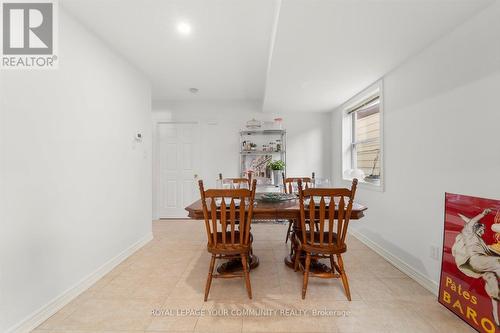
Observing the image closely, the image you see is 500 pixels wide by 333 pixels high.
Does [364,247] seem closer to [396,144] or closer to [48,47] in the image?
[396,144]

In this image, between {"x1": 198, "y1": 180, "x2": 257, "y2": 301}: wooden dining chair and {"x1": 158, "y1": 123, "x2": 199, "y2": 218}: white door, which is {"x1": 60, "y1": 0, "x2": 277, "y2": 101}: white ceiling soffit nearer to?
{"x1": 158, "y1": 123, "x2": 199, "y2": 218}: white door

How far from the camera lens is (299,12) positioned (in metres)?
1.59

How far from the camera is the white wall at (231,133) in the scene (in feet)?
15.1

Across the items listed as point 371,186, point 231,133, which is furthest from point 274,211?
point 231,133

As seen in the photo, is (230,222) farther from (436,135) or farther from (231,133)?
(231,133)

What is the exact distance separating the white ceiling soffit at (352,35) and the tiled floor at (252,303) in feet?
7.29

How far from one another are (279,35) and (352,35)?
0.62 meters

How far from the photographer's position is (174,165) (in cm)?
462

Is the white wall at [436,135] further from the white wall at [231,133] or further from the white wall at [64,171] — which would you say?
the white wall at [64,171]

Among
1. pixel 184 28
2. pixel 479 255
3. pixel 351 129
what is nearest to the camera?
pixel 479 255

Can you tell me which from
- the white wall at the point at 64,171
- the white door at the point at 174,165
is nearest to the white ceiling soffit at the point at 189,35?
the white wall at the point at 64,171

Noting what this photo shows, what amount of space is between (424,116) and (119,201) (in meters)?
3.40

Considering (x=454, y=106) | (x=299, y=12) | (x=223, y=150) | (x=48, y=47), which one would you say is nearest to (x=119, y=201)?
(x=48, y=47)

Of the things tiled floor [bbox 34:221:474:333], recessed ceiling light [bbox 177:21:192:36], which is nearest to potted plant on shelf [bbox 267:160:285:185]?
tiled floor [bbox 34:221:474:333]
